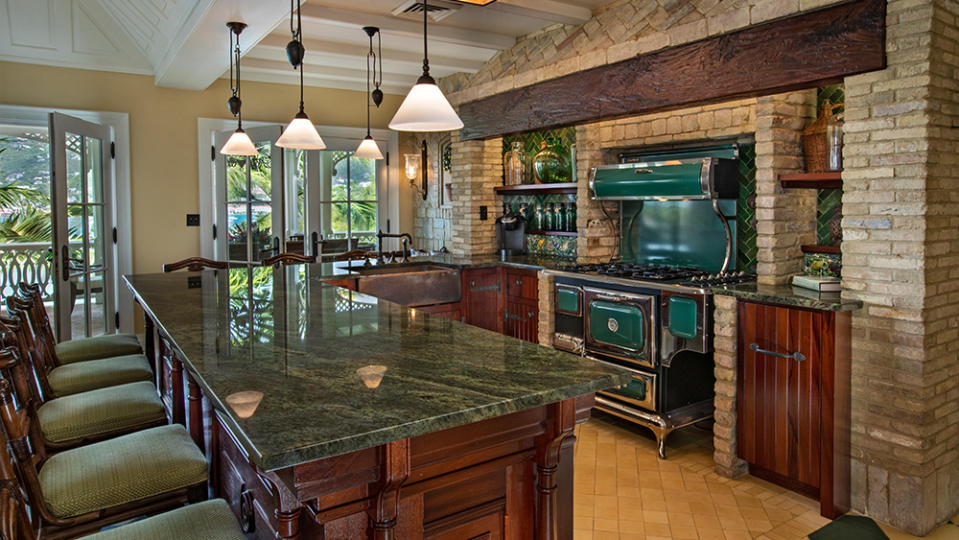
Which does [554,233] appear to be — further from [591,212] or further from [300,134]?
[300,134]

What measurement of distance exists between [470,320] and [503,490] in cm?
377

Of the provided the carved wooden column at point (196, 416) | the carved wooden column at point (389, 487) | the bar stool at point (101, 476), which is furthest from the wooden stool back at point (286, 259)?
the carved wooden column at point (389, 487)

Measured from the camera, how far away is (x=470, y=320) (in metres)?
5.45

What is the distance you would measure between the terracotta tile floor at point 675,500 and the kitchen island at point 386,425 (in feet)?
4.39

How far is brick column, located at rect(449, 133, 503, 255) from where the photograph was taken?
5.96m

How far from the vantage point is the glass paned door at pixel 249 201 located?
6195 mm

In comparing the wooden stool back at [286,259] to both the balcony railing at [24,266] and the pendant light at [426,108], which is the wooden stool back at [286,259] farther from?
the pendant light at [426,108]

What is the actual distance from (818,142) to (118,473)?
11.4ft

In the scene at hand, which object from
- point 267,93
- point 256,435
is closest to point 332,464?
point 256,435

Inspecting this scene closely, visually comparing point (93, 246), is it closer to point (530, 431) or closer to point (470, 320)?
point (470, 320)

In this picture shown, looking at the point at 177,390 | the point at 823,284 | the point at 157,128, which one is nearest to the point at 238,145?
the point at 177,390

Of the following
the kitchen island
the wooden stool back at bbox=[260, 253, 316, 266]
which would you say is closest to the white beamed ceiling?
the wooden stool back at bbox=[260, 253, 316, 266]

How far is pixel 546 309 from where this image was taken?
4.79 m

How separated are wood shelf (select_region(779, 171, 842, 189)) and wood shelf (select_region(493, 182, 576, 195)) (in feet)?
6.27
